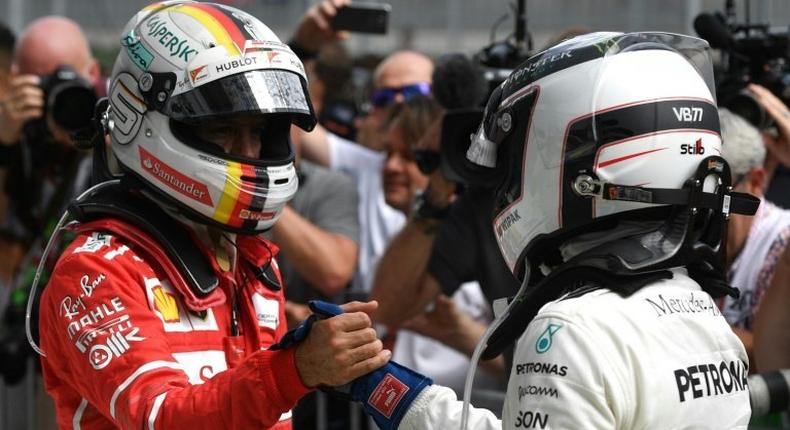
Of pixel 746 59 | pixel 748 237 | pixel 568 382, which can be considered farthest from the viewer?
pixel 746 59

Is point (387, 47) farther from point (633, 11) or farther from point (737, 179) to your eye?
point (737, 179)

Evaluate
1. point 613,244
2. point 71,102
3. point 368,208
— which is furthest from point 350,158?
point 613,244

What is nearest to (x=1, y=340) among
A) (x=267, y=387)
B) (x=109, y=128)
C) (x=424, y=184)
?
(x=424, y=184)

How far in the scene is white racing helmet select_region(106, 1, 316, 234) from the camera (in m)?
2.75

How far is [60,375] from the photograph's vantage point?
270cm

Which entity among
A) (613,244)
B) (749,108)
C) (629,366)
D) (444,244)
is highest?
(613,244)

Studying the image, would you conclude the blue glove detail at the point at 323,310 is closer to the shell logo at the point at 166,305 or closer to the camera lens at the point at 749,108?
the shell logo at the point at 166,305

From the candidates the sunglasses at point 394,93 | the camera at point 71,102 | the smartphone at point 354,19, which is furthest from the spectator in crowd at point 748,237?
the camera at point 71,102

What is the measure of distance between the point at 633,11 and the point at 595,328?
4618mm

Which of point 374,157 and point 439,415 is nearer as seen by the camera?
point 439,415

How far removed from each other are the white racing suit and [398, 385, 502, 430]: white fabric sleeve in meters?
0.22

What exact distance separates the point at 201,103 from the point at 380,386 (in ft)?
2.49

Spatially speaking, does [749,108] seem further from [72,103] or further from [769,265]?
[72,103]

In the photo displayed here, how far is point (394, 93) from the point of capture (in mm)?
5949
